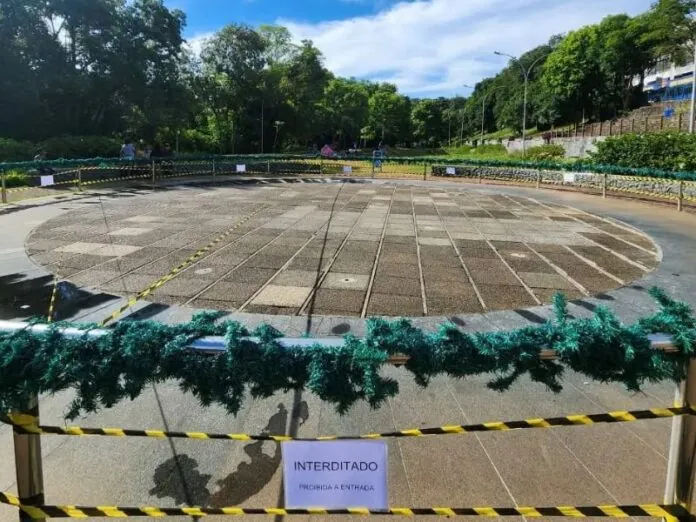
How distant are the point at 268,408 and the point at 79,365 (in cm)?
205

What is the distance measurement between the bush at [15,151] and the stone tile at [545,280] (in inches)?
876

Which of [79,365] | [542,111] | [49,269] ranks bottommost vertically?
[49,269]

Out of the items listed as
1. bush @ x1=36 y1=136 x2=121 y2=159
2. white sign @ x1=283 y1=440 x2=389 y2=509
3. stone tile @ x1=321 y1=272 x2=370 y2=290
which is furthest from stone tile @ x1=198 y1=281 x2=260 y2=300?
bush @ x1=36 y1=136 x2=121 y2=159

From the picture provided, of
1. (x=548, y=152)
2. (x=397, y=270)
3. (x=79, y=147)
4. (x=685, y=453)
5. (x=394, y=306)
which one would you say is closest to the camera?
(x=685, y=453)

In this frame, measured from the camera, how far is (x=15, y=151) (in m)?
21.6

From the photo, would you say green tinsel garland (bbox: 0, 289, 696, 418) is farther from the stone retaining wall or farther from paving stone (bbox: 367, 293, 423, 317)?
the stone retaining wall

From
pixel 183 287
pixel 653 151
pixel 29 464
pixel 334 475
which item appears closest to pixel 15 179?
pixel 183 287

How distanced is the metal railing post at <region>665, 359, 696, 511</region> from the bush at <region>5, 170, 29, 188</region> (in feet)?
68.0

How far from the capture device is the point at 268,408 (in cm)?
366

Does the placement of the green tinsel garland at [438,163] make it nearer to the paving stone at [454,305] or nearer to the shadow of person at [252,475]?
the paving stone at [454,305]

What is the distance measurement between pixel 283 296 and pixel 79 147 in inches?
894

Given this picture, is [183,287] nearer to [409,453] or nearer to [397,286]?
[397,286]

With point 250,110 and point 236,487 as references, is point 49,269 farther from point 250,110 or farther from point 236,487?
point 250,110

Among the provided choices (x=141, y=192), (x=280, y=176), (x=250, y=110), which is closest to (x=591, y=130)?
(x=250, y=110)
